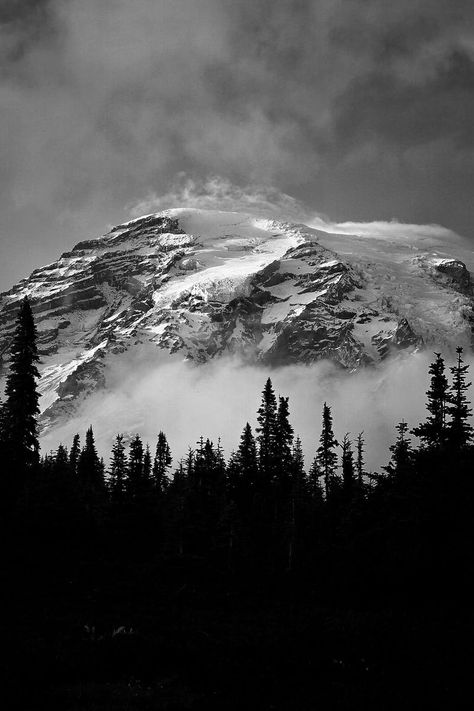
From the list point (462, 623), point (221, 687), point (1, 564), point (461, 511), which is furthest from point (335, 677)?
point (1, 564)

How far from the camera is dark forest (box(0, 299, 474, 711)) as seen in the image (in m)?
12.8

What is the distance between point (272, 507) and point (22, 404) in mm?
32835

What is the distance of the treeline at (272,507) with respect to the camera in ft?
85.8

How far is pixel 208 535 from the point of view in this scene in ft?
173

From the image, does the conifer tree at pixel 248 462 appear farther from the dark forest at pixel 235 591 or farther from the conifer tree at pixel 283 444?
the dark forest at pixel 235 591

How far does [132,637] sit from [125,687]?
4.43 m

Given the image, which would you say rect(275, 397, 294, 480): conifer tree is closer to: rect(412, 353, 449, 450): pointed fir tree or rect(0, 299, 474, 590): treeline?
rect(0, 299, 474, 590): treeline

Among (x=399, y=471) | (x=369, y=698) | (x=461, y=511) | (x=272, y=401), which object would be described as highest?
(x=272, y=401)

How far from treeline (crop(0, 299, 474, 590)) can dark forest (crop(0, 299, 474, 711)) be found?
0.42 ft

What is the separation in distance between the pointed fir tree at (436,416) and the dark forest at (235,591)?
0.14 m

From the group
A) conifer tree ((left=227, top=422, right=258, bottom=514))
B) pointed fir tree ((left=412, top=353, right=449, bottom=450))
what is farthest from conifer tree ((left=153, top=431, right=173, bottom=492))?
pointed fir tree ((left=412, top=353, right=449, bottom=450))

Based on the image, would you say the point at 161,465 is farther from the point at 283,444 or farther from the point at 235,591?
the point at 235,591

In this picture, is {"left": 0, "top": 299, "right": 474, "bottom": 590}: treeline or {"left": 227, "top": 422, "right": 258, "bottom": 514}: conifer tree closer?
{"left": 0, "top": 299, "right": 474, "bottom": 590}: treeline

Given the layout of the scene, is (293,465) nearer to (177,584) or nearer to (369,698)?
(177,584)
